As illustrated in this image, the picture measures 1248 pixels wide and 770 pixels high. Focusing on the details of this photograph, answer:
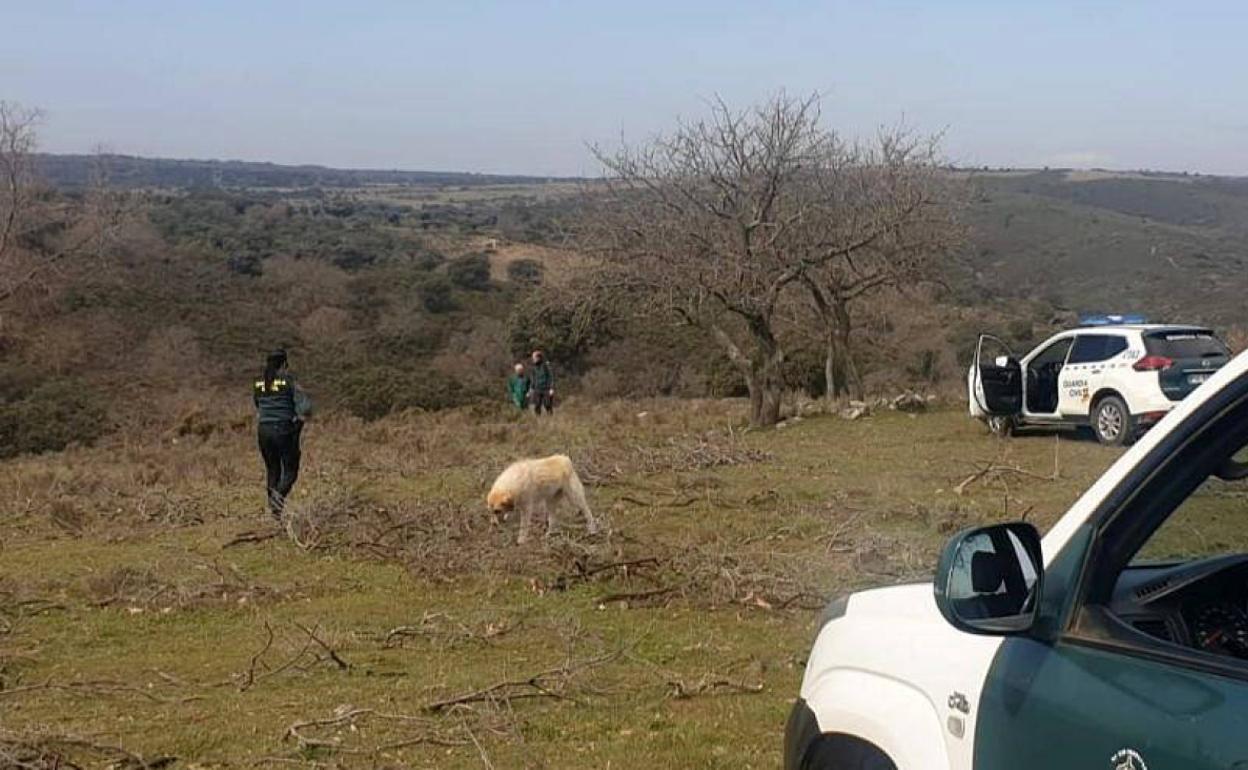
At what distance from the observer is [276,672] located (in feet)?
25.8

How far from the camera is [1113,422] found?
17359mm

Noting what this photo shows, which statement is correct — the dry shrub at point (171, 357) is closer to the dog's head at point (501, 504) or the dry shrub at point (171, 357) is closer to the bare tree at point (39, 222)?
the bare tree at point (39, 222)

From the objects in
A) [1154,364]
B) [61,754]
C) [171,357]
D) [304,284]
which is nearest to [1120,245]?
[304,284]

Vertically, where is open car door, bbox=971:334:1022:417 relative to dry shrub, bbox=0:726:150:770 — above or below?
below

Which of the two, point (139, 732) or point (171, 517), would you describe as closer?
point (139, 732)

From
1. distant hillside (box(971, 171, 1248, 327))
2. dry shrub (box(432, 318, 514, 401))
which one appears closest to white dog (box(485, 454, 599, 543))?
distant hillside (box(971, 171, 1248, 327))

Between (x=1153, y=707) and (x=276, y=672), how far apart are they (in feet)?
21.6

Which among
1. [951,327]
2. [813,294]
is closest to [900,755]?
[813,294]

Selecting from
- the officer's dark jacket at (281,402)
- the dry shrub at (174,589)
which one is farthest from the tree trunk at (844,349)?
the dry shrub at (174,589)

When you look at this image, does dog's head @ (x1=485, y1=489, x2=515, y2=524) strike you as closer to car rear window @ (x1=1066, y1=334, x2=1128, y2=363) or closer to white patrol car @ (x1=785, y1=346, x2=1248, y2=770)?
white patrol car @ (x1=785, y1=346, x2=1248, y2=770)

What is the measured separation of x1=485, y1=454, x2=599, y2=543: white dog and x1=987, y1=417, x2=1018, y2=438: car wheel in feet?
32.1

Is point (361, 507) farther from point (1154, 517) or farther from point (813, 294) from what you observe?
point (813, 294)

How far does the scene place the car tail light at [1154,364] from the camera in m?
16.7

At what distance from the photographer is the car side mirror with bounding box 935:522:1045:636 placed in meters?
2.54
